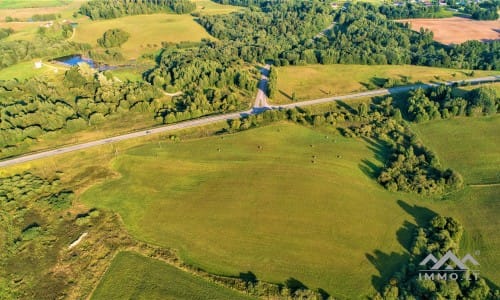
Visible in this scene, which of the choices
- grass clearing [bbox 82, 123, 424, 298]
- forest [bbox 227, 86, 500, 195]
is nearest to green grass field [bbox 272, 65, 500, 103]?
forest [bbox 227, 86, 500, 195]

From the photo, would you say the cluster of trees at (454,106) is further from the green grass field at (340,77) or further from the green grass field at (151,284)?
the green grass field at (151,284)

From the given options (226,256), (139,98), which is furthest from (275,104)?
(226,256)

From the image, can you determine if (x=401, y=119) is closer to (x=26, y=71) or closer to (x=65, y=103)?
(x=65, y=103)

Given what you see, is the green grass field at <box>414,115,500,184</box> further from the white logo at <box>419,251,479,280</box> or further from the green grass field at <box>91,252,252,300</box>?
the green grass field at <box>91,252,252,300</box>

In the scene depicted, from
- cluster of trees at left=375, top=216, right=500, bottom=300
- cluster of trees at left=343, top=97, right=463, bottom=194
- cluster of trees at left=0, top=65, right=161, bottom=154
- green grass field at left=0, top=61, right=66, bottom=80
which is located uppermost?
green grass field at left=0, top=61, right=66, bottom=80

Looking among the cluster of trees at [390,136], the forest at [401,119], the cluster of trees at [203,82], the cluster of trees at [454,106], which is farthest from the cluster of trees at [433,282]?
the cluster of trees at [203,82]
